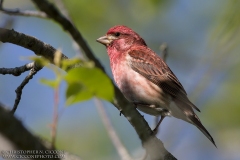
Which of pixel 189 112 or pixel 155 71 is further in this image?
pixel 155 71

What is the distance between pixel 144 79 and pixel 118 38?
1.33 meters

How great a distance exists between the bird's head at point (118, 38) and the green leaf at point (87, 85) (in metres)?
6.42

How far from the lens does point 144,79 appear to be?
8.50 m

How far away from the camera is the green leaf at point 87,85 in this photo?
2.75 meters

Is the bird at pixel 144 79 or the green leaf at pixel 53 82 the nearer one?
the green leaf at pixel 53 82

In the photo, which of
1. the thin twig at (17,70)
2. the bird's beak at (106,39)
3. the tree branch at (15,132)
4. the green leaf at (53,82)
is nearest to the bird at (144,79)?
the bird's beak at (106,39)

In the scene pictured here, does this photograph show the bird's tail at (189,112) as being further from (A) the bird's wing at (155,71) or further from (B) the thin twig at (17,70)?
(B) the thin twig at (17,70)

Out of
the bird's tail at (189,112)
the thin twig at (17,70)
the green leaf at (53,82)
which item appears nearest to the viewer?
the green leaf at (53,82)

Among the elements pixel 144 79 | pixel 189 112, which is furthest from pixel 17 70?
pixel 189 112

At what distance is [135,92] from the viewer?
26.4 feet

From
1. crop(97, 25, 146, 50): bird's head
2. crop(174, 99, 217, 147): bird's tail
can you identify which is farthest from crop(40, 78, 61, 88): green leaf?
crop(97, 25, 146, 50): bird's head

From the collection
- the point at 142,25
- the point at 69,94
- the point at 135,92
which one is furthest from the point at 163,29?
the point at 69,94

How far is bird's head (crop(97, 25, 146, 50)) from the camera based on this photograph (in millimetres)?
9352

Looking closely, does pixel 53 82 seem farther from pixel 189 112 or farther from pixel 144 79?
pixel 144 79
